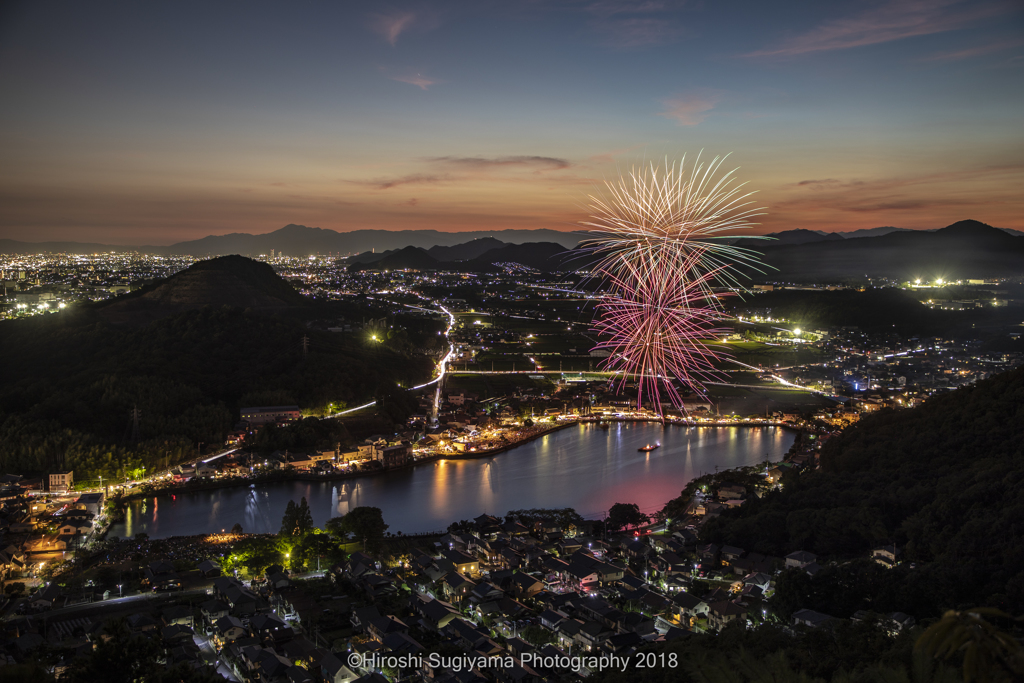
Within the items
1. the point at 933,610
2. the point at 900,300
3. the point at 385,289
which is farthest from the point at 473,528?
the point at 385,289

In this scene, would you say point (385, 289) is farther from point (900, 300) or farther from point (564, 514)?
point (564, 514)

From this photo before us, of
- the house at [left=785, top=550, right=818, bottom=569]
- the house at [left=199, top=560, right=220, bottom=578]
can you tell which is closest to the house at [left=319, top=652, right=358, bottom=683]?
the house at [left=199, top=560, right=220, bottom=578]

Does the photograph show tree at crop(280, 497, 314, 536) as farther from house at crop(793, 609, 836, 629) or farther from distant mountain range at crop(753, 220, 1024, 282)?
distant mountain range at crop(753, 220, 1024, 282)

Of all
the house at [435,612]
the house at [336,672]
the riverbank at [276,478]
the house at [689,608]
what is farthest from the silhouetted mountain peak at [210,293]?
the house at [689,608]

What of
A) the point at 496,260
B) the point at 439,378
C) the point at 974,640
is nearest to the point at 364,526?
the point at 974,640

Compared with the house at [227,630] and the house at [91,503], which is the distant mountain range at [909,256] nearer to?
the house at [91,503]

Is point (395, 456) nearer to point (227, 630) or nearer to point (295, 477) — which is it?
point (295, 477)
